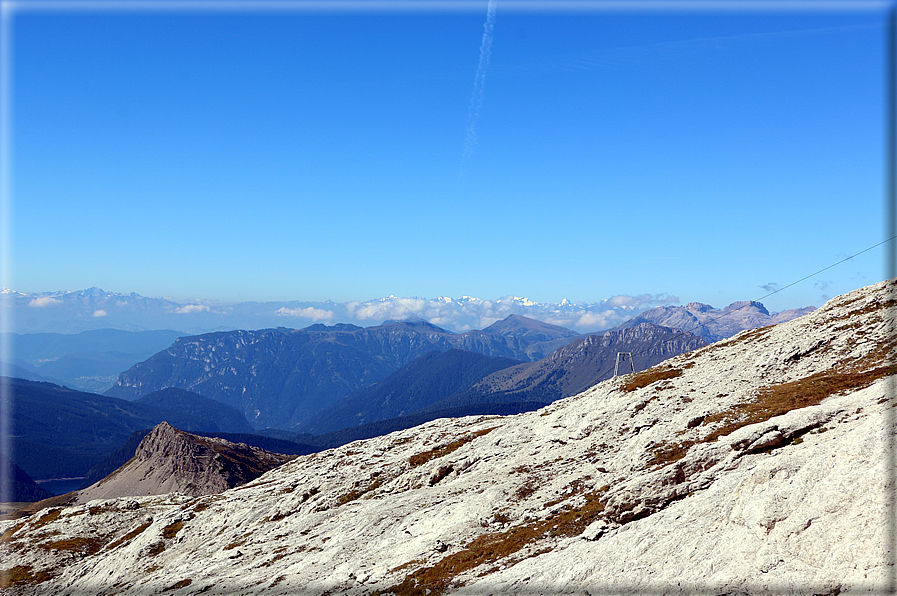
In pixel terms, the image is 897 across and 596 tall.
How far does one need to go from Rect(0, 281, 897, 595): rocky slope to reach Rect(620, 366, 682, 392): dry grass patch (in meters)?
0.78

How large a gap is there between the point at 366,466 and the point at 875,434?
223 feet

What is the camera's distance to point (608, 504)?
3656 centimetres

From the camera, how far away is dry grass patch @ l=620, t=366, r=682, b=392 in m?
69.5

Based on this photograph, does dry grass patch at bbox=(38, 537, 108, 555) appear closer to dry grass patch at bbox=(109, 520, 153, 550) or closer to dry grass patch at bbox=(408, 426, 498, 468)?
dry grass patch at bbox=(109, 520, 153, 550)

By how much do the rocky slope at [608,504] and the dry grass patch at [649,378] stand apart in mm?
781

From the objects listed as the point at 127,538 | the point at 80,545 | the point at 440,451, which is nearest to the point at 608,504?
the point at 440,451

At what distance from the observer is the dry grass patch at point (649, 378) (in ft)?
228

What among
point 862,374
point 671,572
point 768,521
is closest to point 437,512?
point 671,572

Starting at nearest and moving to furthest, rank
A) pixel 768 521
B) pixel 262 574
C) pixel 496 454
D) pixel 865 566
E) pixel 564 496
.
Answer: pixel 865 566 → pixel 768 521 → pixel 564 496 → pixel 262 574 → pixel 496 454

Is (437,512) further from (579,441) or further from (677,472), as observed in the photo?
(677,472)

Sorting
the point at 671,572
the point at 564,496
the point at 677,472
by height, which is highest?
the point at 677,472

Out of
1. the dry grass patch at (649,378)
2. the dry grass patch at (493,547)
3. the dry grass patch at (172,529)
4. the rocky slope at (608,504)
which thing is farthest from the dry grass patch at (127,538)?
the dry grass patch at (649,378)

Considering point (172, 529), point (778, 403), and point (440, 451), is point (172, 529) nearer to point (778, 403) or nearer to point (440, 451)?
point (440, 451)

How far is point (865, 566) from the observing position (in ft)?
73.4
